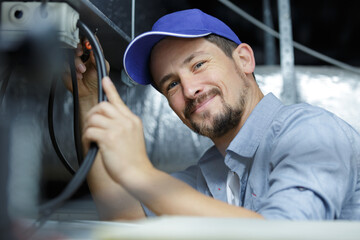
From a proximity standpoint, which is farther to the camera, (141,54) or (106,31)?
(141,54)

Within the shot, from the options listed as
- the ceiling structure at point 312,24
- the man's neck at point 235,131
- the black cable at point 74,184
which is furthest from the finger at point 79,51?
the ceiling structure at point 312,24

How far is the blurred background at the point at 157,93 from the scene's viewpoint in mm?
716

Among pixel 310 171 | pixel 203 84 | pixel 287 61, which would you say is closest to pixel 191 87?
pixel 203 84

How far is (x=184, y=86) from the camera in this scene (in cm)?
89

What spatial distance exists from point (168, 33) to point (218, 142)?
310 mm

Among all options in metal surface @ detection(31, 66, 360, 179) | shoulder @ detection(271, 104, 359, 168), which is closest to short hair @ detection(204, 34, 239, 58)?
shoulder @ detection(271, 104, 359, 168)

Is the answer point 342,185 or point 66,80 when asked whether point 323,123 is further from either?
point 66,80

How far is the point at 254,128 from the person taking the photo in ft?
2.82

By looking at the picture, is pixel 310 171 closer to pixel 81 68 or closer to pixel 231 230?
pixel 231 230

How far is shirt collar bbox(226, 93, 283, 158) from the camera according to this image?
2.71 feet

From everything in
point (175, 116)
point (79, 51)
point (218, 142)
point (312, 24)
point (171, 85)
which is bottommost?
point (175, 116)

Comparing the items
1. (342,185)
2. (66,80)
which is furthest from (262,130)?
(66,80)

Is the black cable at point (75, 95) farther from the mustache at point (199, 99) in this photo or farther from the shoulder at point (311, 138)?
the shoulder at point (311, 138)

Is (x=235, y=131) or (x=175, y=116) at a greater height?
(x=235, y=131)
